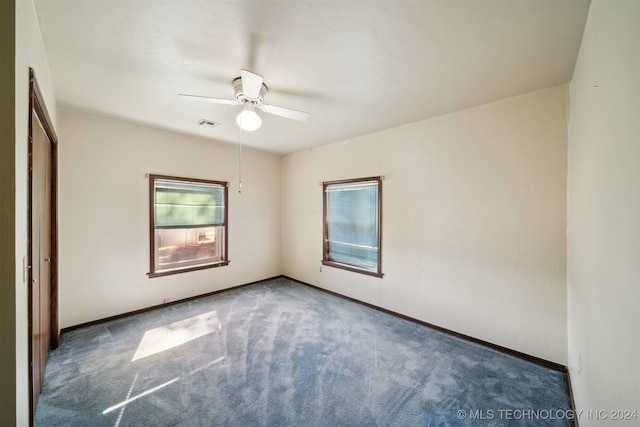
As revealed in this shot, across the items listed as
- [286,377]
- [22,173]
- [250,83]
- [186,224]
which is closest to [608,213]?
[250,83]

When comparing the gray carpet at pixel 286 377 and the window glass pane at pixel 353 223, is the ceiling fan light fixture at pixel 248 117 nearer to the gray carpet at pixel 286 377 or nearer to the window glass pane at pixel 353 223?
the window glass pane at pixel 353 223

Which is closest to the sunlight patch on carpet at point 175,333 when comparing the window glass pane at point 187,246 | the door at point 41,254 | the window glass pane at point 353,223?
the door at point 41,254

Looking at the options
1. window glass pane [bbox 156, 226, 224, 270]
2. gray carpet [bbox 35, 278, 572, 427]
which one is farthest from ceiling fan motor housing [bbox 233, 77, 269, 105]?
window glass pane [bbox 156, 226, 224, 270]

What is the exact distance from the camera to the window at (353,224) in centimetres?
364

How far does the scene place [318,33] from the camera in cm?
157

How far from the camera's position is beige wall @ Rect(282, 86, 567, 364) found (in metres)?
2.27

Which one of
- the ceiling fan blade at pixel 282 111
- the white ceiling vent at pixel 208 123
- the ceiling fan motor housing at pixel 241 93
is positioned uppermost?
the white ceiling vent at pixel 208 123

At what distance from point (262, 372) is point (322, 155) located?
326 centimetres

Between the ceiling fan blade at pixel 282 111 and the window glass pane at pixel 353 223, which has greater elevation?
the ceiling fan blade at pixel 282 111

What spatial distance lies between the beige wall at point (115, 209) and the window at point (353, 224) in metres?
1.77

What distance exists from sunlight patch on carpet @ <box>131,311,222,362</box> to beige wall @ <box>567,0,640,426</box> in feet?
10.4

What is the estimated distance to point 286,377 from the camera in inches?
82.7
